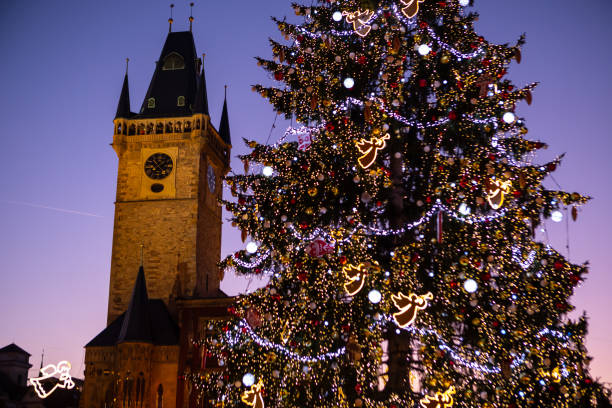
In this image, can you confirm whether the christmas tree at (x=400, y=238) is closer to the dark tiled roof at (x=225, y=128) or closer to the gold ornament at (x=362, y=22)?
the gold ornament at (x=362, y=22)

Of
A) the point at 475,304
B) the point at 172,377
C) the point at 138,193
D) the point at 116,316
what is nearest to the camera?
the point at 475,304

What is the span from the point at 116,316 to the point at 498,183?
31573mm

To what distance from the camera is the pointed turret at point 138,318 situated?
1289 inches

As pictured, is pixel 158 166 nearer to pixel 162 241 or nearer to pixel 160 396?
pixel 162 241

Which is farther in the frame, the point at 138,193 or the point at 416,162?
the point at 138,193

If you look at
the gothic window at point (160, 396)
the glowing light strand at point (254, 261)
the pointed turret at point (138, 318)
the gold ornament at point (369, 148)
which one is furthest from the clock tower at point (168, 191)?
the gold ornament at point (369, 148)

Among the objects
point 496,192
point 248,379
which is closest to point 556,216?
point 496,192

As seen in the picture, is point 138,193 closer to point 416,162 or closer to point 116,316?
point 116,316

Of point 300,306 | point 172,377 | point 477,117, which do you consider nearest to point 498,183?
point 477,117

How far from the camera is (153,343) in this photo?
111 feet

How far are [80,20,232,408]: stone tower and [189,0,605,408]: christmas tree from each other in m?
22.8

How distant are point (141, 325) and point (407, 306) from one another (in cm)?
2639

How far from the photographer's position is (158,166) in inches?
1571

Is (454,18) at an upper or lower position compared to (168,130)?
lower
